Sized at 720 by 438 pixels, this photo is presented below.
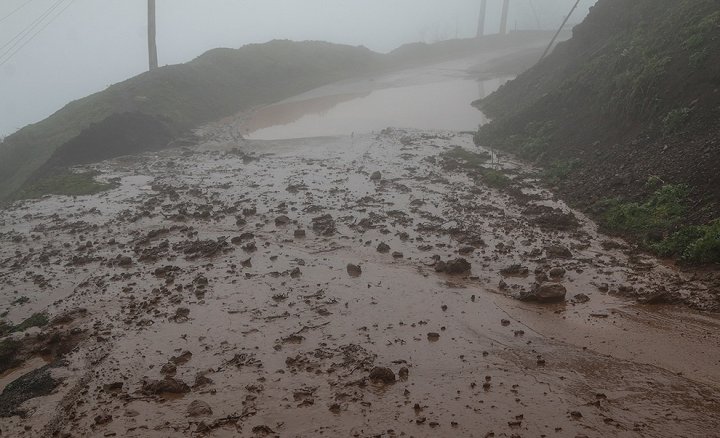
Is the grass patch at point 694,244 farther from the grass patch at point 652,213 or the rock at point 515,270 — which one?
the rock at point 515,270

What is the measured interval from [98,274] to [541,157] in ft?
36.4

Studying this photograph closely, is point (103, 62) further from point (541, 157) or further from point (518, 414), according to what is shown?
point (518, 414)

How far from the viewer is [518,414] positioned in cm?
436

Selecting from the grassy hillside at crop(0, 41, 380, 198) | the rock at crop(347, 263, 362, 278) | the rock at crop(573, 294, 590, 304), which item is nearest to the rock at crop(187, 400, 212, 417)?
the rock at crop(347, 263, 362, 278)

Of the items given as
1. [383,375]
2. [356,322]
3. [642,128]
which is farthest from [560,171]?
[383,375]

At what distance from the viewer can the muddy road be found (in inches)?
178

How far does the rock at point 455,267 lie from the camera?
725 cm

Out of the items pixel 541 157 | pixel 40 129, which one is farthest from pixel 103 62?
pixel 541 157

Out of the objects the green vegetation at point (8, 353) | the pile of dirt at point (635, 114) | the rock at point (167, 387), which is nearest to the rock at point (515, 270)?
the pile of dirt at point (635, 114)

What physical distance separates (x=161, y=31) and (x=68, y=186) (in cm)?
11455

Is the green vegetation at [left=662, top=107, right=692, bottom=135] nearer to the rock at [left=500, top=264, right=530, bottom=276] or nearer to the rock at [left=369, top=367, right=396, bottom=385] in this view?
the rock at [left=500, top=264, right=530, bottom=276]

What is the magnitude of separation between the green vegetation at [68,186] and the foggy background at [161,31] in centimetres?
7441

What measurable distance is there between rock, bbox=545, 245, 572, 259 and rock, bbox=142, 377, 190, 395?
5.64m

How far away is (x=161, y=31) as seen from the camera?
367 ft
